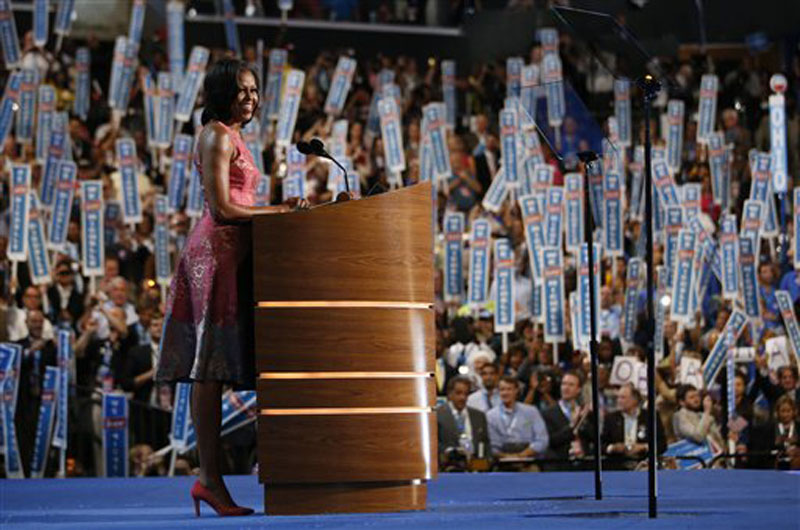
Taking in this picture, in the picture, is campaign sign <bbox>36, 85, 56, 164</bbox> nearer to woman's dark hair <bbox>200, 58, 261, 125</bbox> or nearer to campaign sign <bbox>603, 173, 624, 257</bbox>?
campaign sign <bbox>603, 173, 624, 257</bbox>

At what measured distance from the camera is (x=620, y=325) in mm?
9289

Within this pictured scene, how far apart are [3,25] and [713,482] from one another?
6.52 meters

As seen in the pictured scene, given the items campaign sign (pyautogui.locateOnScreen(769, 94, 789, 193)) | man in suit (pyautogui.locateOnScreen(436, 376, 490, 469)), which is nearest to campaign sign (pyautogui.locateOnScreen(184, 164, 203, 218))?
man in suit (pyautogui.locateOnScreen(436, 376, 490, 469))

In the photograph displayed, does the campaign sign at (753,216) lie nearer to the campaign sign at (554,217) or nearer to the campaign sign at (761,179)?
the campaign sign at (761,179)

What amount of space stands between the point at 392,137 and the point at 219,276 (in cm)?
603

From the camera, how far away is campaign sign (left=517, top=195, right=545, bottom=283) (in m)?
9.24

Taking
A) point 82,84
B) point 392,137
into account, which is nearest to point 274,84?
point 392,137

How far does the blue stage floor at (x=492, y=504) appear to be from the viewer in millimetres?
3732

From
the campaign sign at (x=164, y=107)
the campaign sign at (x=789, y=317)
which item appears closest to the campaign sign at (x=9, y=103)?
the campaign sign at (x=164, y=107)

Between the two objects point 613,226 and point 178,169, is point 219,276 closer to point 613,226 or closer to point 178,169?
point 178,169

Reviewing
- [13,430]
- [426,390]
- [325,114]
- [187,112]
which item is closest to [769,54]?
[325,114]

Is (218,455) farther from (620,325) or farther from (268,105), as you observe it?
(268,105)

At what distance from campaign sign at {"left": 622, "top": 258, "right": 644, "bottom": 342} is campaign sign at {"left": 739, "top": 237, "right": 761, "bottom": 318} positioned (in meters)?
0.63

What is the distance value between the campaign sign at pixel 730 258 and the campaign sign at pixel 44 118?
166 inches
